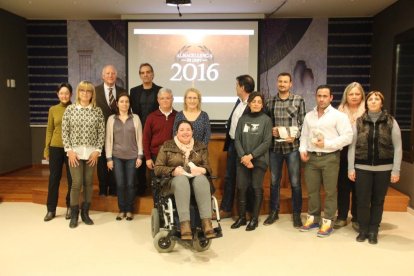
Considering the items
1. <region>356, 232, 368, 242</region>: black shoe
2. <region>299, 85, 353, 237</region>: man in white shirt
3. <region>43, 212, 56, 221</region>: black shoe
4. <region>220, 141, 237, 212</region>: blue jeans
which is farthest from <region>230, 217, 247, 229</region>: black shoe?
<region>43, 212, 56, 221</region>: black shoe

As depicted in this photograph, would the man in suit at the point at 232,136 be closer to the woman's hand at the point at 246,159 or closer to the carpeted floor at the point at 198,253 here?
the carpeted floor at the point at 198,253

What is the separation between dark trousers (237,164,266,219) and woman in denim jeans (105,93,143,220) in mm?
998

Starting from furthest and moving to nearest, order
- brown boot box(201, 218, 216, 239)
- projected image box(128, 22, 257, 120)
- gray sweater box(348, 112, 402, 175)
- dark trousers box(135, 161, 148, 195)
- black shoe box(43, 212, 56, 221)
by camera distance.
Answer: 1. projected image box(128, 22, 257, 120)
2. dark trousers box(135, 161, 148, 195)
3. black shoe box(43, 212, 56, 221)
4. gray sweater box(348, 112, 402, 175)
5. brown boot box(201, 218, 216, 239)

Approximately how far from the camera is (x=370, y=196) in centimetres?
328

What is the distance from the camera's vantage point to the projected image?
237 inches

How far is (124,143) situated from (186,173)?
922 mm

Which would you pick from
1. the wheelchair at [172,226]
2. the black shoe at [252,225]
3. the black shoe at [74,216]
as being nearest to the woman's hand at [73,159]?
the black shoe at [74,216]

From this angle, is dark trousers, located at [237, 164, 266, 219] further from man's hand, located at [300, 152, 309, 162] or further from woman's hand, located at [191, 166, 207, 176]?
woman's hand, located at [191, 166, 207, 176]

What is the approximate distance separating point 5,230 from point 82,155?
40.5 inches

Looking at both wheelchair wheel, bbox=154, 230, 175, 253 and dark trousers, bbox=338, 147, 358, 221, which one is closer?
wheelchair wheel, bbox=154, 230, 175, 253

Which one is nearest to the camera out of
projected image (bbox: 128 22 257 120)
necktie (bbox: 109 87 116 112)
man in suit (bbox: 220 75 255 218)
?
man in suit (bbox: 220 75 255 218)

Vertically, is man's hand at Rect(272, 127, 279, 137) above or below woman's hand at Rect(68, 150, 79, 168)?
above

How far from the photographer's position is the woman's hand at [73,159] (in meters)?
3.54

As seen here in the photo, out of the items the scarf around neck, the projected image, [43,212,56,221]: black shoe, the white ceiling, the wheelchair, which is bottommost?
[43,212,56,221]: black shoe
